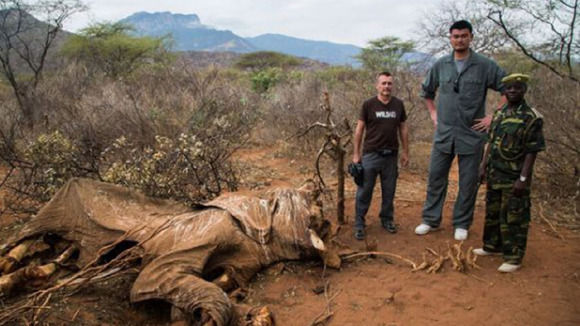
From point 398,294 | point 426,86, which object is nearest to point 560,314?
point 398,294

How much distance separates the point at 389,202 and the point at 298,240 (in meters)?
1.30

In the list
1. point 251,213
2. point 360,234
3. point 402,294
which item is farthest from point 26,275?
point 360,234

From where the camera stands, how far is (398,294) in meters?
3.44

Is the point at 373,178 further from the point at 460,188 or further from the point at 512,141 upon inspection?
the point at 512,141

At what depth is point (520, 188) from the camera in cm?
352

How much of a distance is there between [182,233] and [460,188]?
2710 mm

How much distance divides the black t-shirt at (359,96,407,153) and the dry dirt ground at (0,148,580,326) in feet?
3.24

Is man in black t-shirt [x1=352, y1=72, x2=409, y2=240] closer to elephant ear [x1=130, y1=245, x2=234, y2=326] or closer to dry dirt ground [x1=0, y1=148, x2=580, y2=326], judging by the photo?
dry dirt ground [x1=0, y1=148, x2=580, y2=326]

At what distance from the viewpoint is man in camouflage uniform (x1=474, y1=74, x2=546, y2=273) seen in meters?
3.49

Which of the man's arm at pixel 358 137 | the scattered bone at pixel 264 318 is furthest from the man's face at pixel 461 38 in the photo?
the scattered bone at pixel 264 318

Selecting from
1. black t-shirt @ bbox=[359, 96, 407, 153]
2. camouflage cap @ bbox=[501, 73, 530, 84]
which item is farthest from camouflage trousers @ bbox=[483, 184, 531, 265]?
black t-shirt @ bbox=[359, 96, 407, 153]

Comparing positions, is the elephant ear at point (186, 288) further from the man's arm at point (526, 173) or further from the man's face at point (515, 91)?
the man's face at point (515, 91)

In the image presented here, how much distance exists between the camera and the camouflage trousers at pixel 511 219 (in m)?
3.60

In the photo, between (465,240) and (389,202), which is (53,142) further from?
(465,240)
